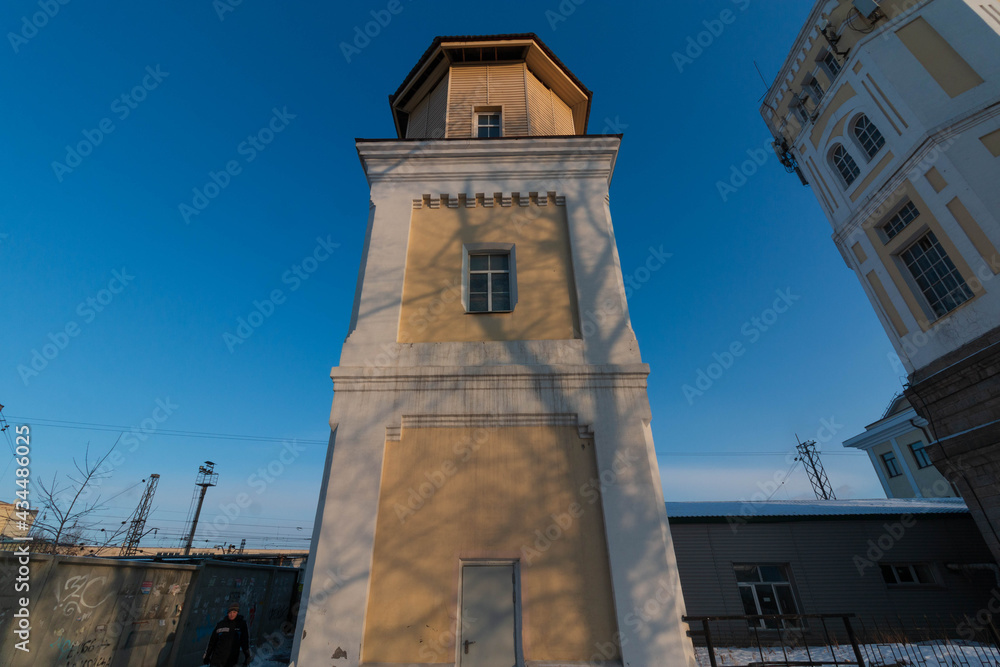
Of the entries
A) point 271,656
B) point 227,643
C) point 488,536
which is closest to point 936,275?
point 488,536

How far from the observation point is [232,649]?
8852mm

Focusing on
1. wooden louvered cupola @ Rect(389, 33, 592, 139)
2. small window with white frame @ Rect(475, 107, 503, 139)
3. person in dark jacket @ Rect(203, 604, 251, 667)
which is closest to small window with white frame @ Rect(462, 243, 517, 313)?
wooden louvered cupola @ Rect(389, 33, 592, 139)

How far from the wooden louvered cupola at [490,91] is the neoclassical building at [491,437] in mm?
2043

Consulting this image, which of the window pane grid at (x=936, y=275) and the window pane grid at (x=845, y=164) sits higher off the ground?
the window pane grid at (x=845, y=164)

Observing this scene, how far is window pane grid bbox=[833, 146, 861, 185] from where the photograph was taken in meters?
17.6

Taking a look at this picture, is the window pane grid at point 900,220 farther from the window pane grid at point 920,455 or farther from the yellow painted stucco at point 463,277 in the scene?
the window pane grid at point 920,455

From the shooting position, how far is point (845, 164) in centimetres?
1811

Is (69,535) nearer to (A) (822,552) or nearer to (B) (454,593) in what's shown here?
(B) (454,593)

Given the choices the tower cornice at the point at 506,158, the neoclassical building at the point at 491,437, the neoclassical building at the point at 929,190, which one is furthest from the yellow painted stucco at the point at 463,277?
the neoclassical building at the point at 929,190

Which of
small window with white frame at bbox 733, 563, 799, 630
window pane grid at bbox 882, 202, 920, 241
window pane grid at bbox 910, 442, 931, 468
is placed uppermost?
window pane grid at bbox 882, 202, 920, 241

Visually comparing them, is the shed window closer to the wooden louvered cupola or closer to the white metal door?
the wooden louvered cupola

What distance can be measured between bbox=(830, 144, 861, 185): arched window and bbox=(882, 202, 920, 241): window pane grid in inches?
97.4

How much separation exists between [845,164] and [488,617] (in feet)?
72.3

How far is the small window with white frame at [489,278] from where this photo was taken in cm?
876
